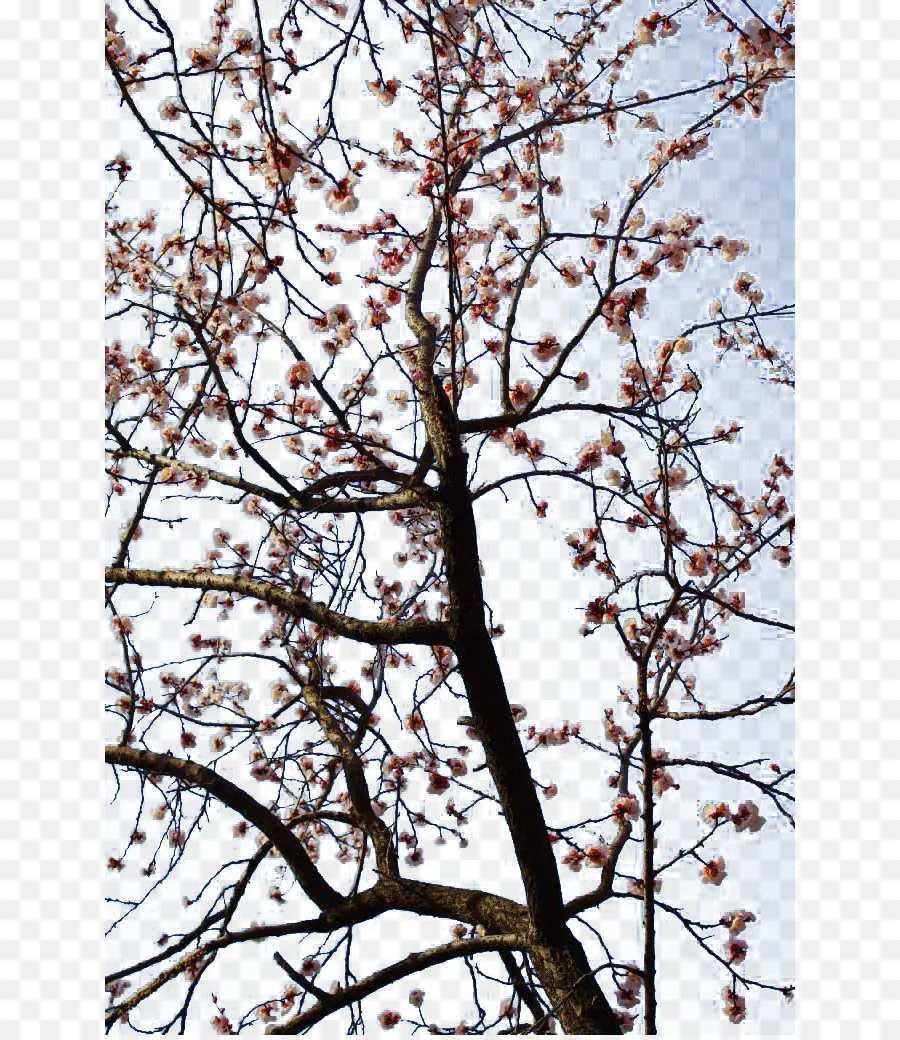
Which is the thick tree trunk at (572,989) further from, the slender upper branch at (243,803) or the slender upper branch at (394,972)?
the slender upper branch at (243,803)

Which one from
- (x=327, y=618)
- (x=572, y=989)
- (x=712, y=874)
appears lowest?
(x=572, y=989)

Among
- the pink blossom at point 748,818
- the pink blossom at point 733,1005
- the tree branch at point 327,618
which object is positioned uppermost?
the tree branch at point 327,618

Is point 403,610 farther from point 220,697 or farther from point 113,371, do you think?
point 113,371

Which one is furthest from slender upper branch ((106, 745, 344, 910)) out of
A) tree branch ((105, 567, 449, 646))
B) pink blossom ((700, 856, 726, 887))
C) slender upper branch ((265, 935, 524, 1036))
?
pink blossom ((700, 856, 726, 887))

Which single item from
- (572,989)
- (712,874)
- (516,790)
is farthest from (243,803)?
(712,874)

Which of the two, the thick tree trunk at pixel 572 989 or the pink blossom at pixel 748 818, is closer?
the thick tree trunk at pixel 572 989

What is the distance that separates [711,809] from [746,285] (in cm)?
167

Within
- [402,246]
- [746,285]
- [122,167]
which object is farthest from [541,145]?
[122,167]

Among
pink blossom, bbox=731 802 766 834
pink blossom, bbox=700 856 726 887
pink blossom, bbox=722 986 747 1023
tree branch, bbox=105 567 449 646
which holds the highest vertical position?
tree branch, bbox=105 567 449 646

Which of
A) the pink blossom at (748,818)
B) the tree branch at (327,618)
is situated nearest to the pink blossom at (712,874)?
the pink blossom at (748,818)

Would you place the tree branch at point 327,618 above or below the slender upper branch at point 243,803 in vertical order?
above

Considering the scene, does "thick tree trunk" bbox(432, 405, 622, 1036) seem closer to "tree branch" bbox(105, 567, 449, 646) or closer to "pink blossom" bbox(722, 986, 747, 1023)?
"tree branch" bbox(105, 567, 449, 646)
